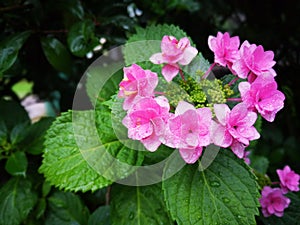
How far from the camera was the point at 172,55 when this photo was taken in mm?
681

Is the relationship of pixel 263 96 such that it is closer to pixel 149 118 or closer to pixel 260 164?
pixel 149 118

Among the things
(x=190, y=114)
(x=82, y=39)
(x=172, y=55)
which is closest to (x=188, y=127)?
(x=190, y=114)

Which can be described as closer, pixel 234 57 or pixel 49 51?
pixel 234 57

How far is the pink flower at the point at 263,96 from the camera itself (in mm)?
656

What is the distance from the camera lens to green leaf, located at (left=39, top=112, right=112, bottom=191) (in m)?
0.76

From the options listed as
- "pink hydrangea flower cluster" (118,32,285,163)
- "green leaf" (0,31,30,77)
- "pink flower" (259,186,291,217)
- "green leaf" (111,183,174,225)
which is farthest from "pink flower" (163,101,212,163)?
"green leaf" (0,31,30,77)

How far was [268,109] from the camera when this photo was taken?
65 cm

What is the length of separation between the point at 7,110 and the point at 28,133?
0.11m

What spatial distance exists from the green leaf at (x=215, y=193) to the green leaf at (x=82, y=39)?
46 cm

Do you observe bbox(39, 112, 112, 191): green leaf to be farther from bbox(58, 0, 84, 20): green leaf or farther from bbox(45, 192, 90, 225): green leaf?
bbox(58, 0, 84, 20): green leaf

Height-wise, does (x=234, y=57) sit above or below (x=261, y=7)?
above

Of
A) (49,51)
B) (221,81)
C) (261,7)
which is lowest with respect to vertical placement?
(261,7)

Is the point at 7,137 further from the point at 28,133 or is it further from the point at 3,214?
the point at 3,214

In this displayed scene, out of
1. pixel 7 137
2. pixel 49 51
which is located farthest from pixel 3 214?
pixel 49 51
